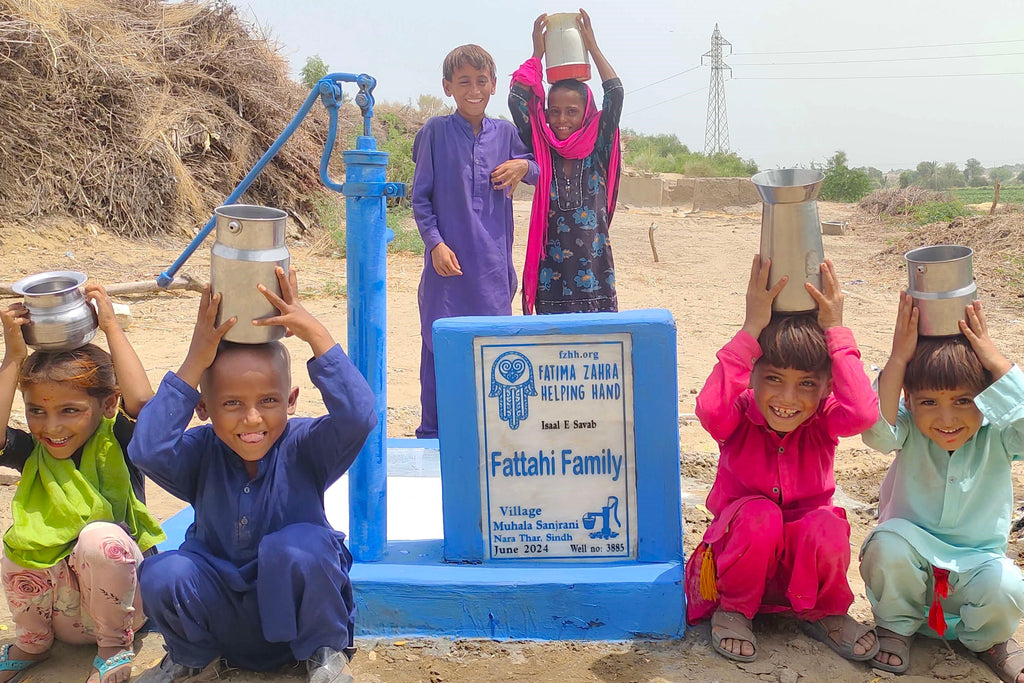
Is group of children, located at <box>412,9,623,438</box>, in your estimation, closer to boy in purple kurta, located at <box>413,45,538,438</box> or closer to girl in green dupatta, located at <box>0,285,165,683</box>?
boy in purple kurta, located at <box>413,45,538,438</box>

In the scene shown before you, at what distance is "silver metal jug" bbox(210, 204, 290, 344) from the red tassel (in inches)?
74.8

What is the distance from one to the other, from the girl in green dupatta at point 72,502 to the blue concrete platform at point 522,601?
0.66 metres

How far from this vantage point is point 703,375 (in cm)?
611

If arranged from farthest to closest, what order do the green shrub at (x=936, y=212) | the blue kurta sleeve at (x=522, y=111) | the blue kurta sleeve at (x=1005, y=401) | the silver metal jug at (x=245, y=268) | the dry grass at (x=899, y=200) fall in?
the dry grass at (x=899, y=200) < the green shrub at (x=936, y=212) < the blue kurta sleeve at (x=522, y=111) < the blue kurta sleeve at (x=1005, y=401) < the silver metal jug at (x=245, y=268)

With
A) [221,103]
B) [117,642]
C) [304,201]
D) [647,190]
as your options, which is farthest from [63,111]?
[647,190]

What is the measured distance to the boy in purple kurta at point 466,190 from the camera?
3.78m

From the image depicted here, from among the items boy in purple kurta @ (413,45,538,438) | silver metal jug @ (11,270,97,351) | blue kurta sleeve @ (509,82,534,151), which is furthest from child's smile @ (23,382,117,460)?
blue kurta sleeve @ (509,82,534,151)

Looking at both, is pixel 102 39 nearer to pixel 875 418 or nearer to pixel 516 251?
pixel 516 251

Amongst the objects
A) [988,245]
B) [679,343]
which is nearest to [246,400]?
[679,343]

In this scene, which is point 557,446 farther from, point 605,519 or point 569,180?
point 569,180

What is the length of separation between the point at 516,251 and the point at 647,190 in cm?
930

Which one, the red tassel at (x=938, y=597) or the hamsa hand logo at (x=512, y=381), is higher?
the hamsa hand logo at (x=512, y=381)

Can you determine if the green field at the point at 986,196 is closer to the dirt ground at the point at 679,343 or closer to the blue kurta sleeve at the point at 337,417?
the dirt ground at the point at 679,343

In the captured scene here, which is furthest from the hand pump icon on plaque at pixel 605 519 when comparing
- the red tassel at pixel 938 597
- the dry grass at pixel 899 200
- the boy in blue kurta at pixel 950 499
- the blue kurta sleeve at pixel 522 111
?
the dry grass at pixel 899 200
